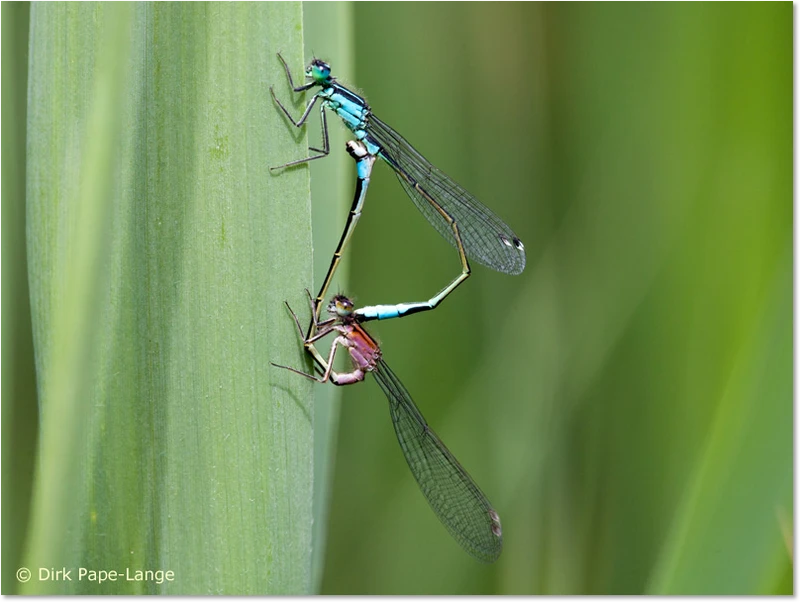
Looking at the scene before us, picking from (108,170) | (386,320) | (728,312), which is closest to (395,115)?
(386,320)

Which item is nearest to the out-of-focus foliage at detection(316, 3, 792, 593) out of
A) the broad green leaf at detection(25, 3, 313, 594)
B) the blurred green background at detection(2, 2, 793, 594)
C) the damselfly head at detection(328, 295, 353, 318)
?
the blurred green background at detection(2, 2, 793, 594)

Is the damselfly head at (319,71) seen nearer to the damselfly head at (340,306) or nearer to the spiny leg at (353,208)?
the spiny leg at (353,208)

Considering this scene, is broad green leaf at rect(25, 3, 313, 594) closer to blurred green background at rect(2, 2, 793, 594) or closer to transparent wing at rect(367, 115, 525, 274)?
blurred green background at rect(2, 2, 793, 594)

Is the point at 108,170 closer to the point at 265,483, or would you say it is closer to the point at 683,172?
the point at 265,483

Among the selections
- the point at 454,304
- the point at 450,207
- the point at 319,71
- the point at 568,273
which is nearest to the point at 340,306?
the point at 454,304

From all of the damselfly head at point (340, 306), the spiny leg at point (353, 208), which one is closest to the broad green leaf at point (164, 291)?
the spiny leg at point (353, 208)

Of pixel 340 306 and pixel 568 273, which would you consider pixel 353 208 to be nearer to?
pixel 340 306

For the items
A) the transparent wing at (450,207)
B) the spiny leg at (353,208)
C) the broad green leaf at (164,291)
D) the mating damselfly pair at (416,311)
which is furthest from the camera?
the transparent wing at (450,207)
